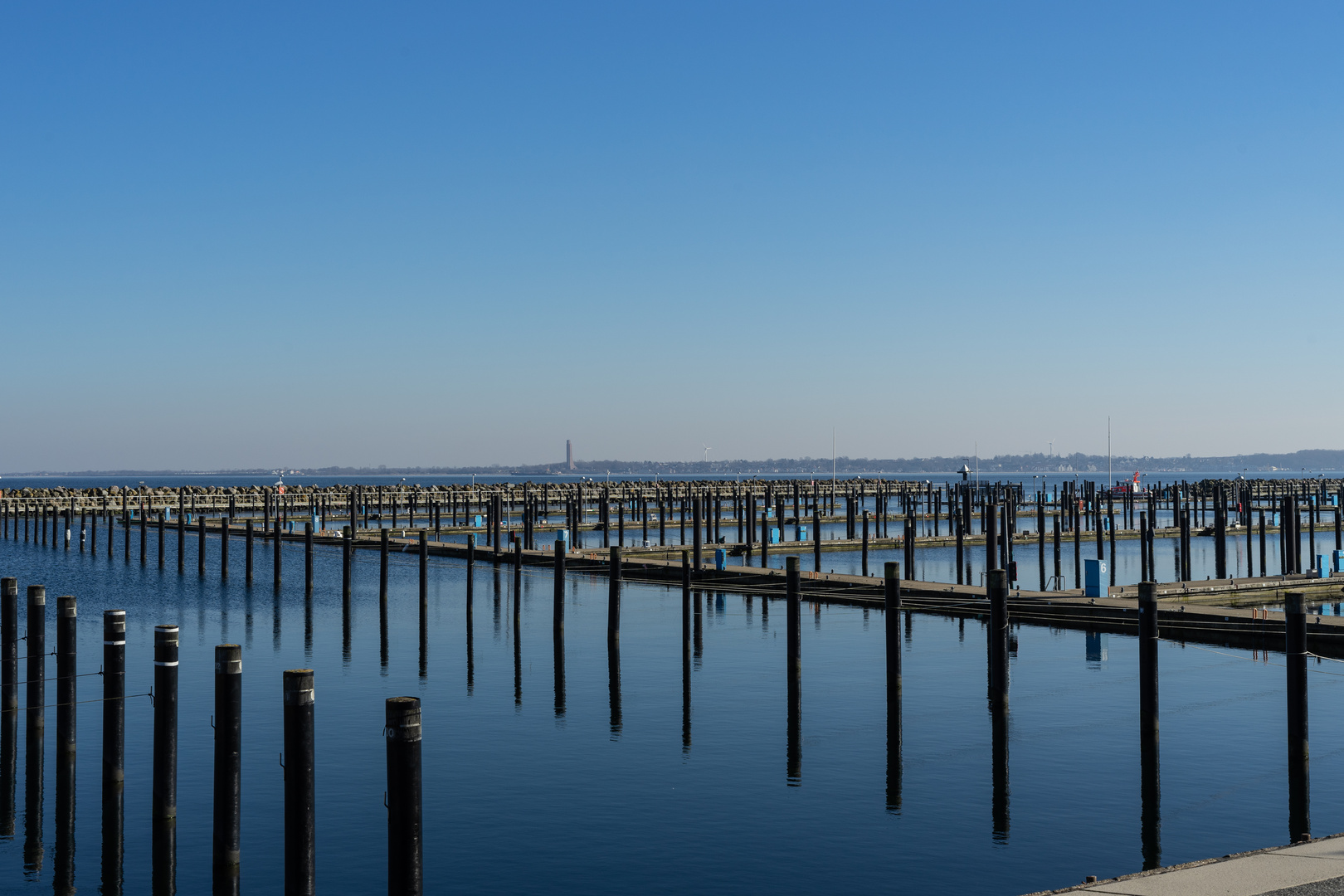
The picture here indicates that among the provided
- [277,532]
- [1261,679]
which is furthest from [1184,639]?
[277,532]

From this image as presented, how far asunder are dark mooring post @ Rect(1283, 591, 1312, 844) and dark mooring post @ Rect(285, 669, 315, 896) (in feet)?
48.4

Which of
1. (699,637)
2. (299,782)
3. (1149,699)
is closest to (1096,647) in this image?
(699,637)

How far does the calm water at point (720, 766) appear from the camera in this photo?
61.8ft

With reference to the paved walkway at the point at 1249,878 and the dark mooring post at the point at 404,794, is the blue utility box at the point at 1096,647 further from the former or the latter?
the dark mooring post at the point at 404,794

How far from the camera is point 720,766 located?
2417 cm

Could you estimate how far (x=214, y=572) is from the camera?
211ft

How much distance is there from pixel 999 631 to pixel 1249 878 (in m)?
13.6

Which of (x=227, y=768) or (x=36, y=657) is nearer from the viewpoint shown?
(x=227, y=768)

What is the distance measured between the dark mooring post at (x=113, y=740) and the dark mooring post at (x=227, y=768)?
311cm

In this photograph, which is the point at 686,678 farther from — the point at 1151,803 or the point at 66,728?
the point at 66,728

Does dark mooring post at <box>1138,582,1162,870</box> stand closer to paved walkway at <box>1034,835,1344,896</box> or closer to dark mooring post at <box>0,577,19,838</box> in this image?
paved walkway at <box>1034,835,1344,896</box>

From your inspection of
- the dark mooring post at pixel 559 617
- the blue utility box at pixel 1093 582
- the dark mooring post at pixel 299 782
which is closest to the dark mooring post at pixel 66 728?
the dark mooring post at pixel 299 782

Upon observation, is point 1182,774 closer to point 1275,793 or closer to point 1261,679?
point 1275,793

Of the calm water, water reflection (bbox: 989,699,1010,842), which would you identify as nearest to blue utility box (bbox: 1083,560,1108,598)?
the calm water
